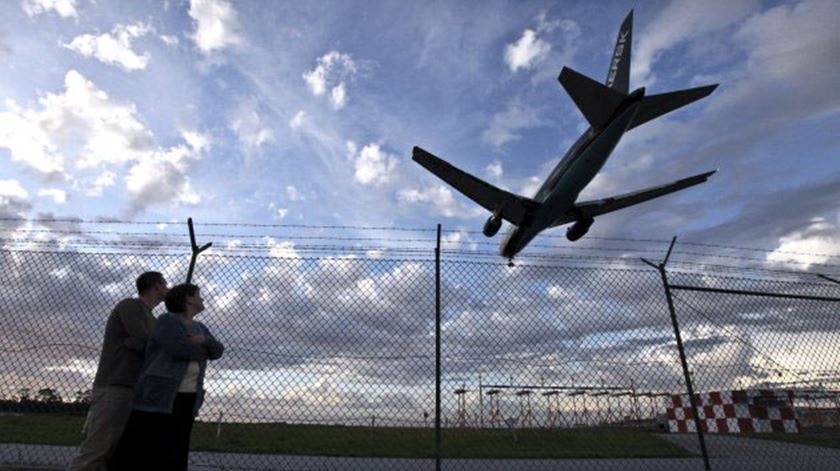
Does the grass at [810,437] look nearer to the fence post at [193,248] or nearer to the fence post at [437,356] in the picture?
the fence post at [437,356]

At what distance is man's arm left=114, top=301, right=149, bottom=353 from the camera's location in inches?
165

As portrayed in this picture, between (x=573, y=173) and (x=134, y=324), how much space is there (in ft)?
41.2

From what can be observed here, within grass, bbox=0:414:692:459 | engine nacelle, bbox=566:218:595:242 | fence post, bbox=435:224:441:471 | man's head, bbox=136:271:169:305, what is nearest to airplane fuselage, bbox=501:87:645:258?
engine nacelle, bbox=566:218:595:242

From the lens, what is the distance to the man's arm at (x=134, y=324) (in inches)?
165

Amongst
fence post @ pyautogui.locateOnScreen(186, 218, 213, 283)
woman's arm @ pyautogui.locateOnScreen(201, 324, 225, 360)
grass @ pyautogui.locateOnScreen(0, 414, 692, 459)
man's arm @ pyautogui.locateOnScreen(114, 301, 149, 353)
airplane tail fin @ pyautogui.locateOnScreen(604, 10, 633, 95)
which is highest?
airplane tail fin @ pyautogui.locateOnScreen(604, 10, 633, 95)

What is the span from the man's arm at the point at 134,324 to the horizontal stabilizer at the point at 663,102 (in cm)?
1277

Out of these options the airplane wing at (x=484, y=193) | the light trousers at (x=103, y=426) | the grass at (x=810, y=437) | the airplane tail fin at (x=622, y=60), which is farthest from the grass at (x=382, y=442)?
the airplane tail fin at (x=622, y=60)

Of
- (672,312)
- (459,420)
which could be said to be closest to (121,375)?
(459,420)

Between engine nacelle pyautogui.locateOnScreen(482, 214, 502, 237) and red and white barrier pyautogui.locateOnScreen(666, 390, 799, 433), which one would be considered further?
engine nacelle pyautogui.locateOnScreen(482, 214, 502, 237)

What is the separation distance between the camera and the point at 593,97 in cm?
1363

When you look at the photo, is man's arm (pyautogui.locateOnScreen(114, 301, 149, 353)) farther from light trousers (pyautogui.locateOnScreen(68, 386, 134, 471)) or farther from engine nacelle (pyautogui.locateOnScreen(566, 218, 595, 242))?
engine nacelle (pyautogui.locateOnScreen(566, 218, 595, 242))

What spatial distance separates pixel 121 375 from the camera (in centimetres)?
420

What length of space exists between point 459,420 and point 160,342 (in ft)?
14.8

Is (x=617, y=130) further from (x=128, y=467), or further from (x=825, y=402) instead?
(x=128, y=467)
